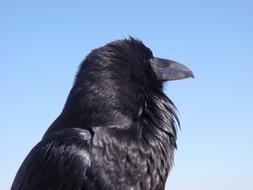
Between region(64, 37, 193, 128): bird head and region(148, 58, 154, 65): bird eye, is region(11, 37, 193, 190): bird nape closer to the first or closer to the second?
region(64, 37, 193, 128): bird head

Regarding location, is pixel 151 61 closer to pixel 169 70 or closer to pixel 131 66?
pixel 169 70

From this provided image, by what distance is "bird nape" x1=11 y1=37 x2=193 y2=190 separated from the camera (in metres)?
6.57

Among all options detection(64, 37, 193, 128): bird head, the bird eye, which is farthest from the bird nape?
the bird eye

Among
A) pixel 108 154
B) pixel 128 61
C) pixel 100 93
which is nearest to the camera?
pixel 108 154

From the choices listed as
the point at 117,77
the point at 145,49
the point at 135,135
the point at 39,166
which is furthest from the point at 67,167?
the point at 145,49

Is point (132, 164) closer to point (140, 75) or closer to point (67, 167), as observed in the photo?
point (67, 167)

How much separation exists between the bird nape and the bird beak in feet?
0.83

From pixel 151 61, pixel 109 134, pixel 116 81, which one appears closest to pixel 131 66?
pixel 116 81

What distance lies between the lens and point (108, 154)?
6.59 metres

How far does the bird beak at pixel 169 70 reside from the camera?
7.99 m

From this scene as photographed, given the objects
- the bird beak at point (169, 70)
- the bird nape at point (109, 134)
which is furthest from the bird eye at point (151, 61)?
the bird nape at point (109, 134)

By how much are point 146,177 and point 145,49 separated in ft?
6.36

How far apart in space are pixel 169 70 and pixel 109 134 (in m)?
1.71

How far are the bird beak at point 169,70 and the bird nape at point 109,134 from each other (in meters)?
0.25
